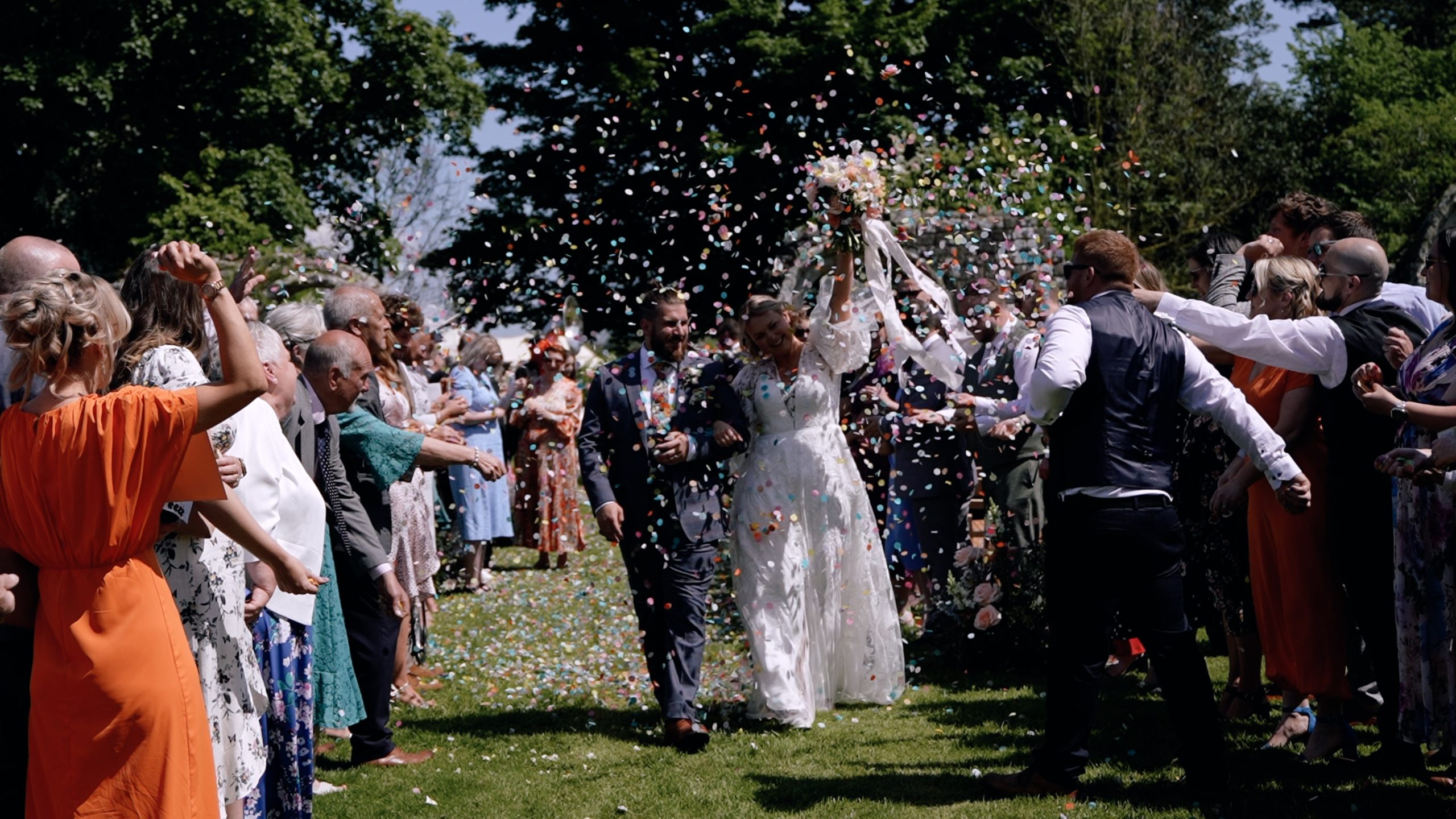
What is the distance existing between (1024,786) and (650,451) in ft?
8.36

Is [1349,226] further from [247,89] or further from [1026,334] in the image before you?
[247,89]

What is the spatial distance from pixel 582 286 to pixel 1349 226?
228 inches

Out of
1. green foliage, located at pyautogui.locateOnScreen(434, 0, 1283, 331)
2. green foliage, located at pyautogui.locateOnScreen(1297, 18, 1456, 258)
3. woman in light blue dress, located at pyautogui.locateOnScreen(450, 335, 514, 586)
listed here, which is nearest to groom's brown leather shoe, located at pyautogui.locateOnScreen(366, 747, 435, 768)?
woman in light blue dress, located at pyautogui.locateOnScreen(450, 335, 514, 586)

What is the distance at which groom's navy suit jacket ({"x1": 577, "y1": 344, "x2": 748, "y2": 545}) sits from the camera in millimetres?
6445

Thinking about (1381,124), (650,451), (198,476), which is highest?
(1381,124)

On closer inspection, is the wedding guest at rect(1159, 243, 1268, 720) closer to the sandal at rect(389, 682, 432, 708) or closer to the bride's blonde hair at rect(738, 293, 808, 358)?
the bride's blonde hair at rect(738, 293, 808, 358)

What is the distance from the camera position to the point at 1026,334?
802 centimetres

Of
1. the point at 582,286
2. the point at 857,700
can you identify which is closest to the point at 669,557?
the point at 857,700

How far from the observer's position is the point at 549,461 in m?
13.5

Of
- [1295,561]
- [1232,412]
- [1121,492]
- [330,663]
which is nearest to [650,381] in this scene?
[330,663]

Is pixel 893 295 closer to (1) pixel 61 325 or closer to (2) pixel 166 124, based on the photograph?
(1) pixel 61 325

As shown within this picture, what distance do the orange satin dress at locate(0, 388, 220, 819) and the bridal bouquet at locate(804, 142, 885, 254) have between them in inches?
143

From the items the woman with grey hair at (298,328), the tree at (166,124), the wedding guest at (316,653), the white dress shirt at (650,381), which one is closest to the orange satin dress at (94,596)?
the wedding guest at (316,653)

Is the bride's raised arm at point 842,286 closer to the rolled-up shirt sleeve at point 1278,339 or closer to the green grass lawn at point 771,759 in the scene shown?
the rolled-up shirt sleeve at point 1278,339
